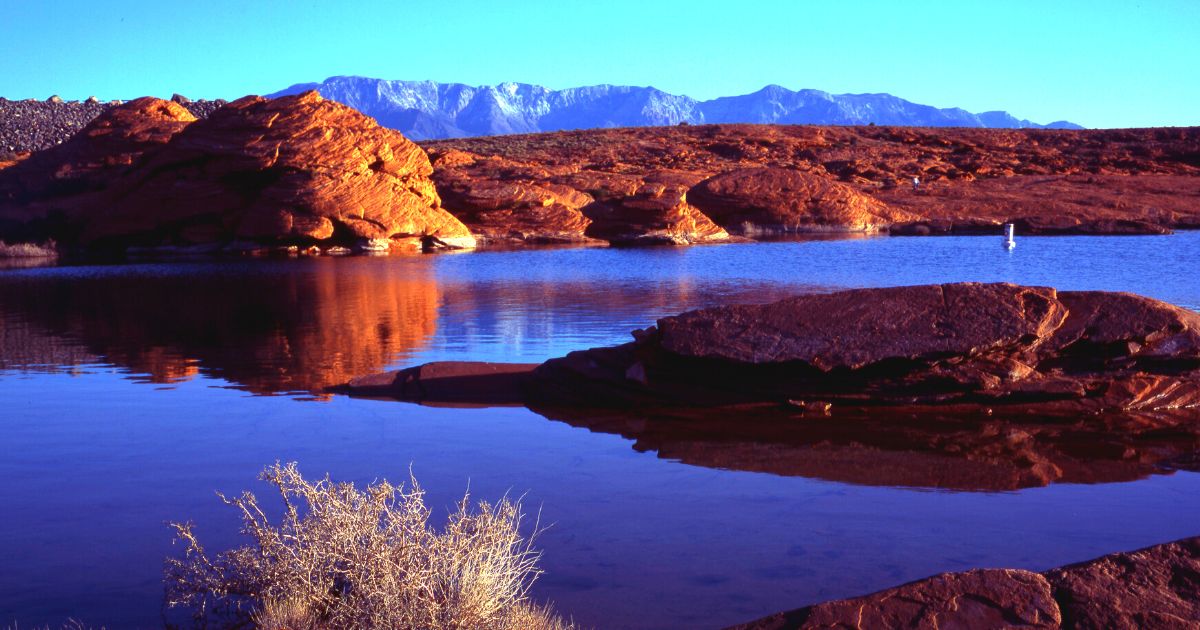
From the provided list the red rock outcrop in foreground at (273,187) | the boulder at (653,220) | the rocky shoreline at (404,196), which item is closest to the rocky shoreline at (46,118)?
the rocky shoreline at (404,196)

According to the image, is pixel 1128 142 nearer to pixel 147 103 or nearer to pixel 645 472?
pixel 147 103

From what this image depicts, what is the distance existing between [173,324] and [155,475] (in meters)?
10.8

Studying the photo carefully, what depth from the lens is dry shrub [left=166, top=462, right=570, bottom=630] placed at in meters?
3.91

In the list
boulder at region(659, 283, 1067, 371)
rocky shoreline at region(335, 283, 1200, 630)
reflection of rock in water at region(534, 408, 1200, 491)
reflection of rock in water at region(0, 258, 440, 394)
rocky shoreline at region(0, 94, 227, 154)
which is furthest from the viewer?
rocky shoreline at region(0, 94, 227, 154)

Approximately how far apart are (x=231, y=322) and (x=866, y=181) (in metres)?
48.2

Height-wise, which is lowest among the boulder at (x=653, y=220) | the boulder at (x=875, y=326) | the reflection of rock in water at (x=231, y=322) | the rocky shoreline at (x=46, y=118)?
the reflection of rock in water at (x=231, y=322)

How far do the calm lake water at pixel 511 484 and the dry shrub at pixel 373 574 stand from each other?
697 millimetres

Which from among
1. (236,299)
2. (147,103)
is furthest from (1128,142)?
(236,299)

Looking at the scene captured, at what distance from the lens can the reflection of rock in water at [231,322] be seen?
1277 centimetres

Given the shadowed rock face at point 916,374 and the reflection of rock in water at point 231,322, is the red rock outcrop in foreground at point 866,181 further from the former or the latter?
the shadowed rock face at point 916,374

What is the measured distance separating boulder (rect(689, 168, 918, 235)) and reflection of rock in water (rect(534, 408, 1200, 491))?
36085mm

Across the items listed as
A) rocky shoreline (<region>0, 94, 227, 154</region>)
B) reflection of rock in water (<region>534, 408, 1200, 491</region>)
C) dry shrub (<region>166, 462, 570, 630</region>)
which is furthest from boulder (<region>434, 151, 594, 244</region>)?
dry shrub (<region>166, 462, 570, 630</region>)

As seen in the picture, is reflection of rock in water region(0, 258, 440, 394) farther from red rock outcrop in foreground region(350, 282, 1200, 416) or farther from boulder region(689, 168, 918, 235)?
boulder region(689, 168, 918, 235)

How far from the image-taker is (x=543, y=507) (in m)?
6.52
